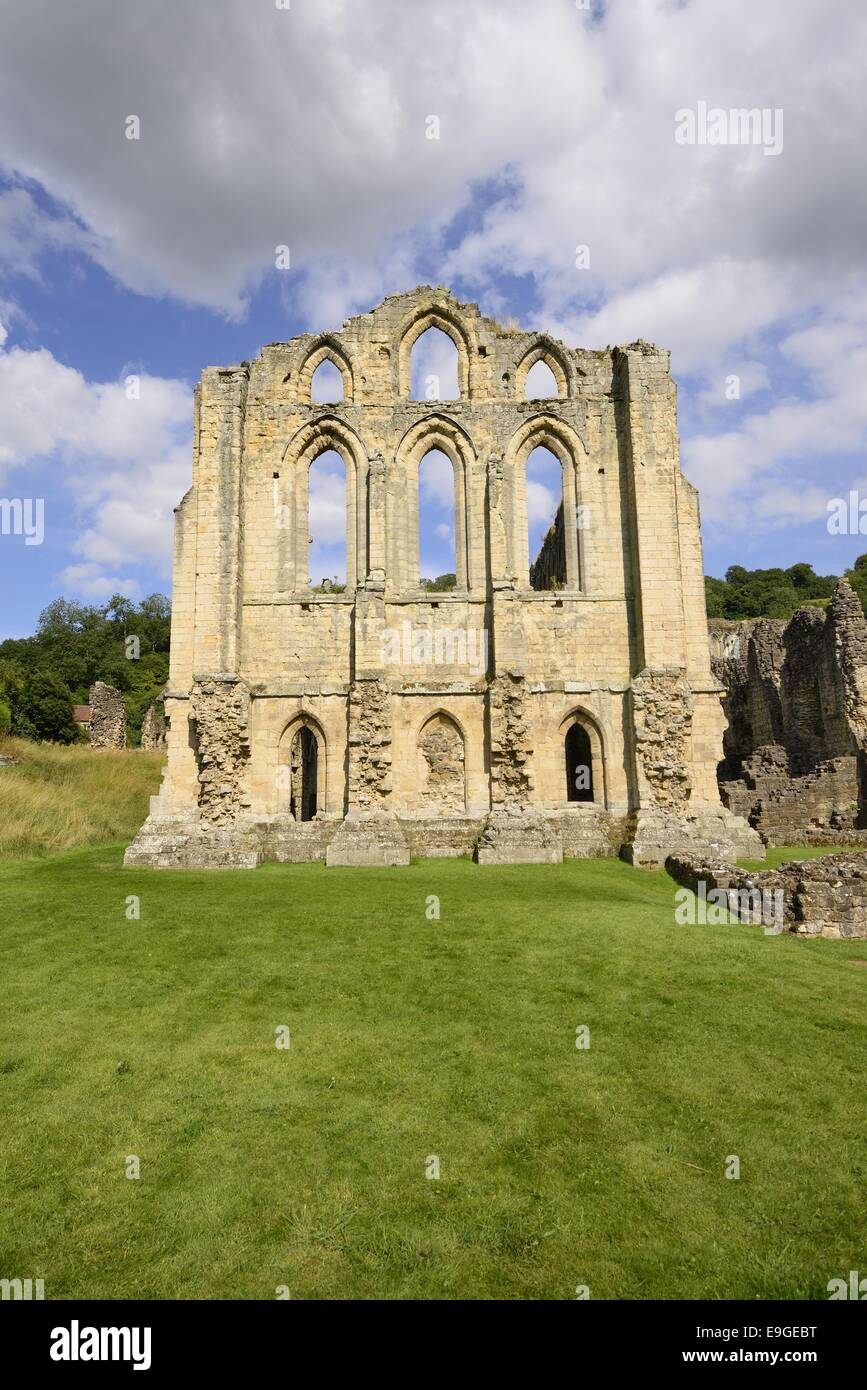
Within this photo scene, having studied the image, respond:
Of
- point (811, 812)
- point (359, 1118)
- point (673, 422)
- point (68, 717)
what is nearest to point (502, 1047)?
point (359, 1118)

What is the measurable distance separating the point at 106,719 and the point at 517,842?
26.2 metres

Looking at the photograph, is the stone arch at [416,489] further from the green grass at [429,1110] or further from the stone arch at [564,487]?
the green grass at [429,1110]

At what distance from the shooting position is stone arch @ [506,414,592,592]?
16.9m

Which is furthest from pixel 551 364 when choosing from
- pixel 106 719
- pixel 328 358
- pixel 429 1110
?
pixel 106 719

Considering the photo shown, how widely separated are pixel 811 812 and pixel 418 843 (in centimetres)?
1262

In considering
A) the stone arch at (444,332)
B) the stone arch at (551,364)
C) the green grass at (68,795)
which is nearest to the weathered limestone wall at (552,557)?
the stone arch at (551,364)

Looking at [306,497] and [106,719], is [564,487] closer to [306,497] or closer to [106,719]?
[306,497]

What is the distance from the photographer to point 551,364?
17.8 metres

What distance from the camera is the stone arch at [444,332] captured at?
1753cm

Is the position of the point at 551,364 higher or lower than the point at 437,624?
higher

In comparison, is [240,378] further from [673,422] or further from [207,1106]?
[207,1106]

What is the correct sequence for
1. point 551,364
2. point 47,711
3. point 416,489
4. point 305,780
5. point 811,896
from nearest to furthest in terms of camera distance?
point 811,896
point 416,489
point 551,364
point 305,780
point 47,711

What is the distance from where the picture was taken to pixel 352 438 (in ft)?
56.3
